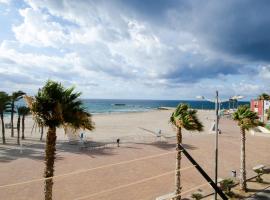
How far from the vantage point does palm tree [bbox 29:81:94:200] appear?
1366cm

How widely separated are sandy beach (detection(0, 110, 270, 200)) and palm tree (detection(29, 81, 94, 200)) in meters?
2.05

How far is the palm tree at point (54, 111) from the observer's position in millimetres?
13656

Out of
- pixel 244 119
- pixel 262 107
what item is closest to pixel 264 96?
pixel 262 107

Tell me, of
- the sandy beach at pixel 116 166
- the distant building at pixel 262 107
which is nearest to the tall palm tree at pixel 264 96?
the distant building at pixel 262 107

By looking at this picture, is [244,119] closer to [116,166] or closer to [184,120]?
[184,120]

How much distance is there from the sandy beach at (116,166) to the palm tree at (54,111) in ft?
6.73

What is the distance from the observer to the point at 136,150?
3944 centimetres

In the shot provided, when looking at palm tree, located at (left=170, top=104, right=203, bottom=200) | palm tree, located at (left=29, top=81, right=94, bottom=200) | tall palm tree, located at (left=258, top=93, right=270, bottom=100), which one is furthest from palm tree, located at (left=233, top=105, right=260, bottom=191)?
tall palm tree, located at (left=258, top=93, right=270, bottom=100)

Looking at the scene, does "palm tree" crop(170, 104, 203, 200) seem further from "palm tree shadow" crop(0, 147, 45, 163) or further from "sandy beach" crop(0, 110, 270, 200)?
"palm tree shadow" crop(0, 147, 45, 163)

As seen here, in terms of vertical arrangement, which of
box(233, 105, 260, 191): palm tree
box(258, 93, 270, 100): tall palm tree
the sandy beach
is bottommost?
the sandy beach

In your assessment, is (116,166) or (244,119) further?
(116,166)

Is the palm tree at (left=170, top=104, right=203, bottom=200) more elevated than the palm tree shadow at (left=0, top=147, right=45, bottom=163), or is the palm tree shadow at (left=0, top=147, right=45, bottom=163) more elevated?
the palm tree at (left=170, top=104, right=203, bottom=200)

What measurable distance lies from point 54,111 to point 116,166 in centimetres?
1780

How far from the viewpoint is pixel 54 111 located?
13.7 meters
